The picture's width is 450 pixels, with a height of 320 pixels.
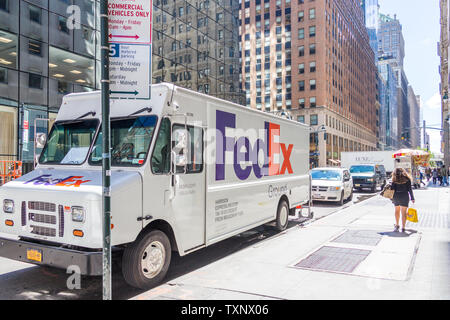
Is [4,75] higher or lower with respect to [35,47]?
lower

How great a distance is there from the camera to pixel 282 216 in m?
10.0

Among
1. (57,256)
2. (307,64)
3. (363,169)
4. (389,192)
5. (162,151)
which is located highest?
(307,64)

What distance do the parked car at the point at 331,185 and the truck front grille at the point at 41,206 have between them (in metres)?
13.4

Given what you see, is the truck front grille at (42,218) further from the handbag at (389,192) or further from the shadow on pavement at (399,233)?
the handbag at (389,192)

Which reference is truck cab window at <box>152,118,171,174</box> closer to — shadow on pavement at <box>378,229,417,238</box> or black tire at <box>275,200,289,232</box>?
black tire at <box>275,200,289,232</box>

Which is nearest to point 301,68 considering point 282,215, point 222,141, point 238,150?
point 282,215

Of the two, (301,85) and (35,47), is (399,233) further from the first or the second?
(301,85)

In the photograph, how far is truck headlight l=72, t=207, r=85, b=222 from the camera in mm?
4613

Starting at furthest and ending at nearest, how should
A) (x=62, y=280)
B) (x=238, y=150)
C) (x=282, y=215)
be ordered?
1. (x=282, y=215)
2. (x=238, y=150)
3. (x=62, y=280)

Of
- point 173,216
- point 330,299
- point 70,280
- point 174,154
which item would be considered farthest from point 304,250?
point 70,280

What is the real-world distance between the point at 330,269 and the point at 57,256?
4.28 m

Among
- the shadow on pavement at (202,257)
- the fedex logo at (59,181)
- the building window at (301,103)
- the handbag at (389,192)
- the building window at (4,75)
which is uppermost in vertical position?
the building window at (301,103)

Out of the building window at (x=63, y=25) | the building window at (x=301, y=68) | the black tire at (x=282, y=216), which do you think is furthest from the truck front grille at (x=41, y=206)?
the building window at (x=301, y=68)

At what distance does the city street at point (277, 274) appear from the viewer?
5.10 m
